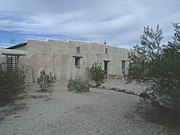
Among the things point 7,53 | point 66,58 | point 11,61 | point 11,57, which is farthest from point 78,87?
point 66,58

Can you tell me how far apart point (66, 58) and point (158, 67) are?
15.4m

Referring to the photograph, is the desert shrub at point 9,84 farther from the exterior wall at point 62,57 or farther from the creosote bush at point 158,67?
the exterior wall at point 62,57

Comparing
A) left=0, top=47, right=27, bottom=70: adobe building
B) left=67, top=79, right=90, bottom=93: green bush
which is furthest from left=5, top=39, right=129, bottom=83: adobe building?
left=67, top=79, right=90, bottom=93: green bush

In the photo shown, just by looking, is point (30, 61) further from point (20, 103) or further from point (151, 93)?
point (151, 93)

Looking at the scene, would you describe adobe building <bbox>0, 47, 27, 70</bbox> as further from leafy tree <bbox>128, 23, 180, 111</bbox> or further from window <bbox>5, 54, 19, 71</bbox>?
leafy tree <bbox>128, 23, 180, 111</bbox>

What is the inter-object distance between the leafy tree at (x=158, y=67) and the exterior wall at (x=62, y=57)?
40.0ft

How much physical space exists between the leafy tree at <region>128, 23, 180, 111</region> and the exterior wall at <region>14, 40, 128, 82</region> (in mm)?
12185

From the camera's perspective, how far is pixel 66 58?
2242 cm

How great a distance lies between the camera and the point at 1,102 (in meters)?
11.0

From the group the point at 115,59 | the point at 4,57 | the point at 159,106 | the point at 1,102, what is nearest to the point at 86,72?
the point at 115,59

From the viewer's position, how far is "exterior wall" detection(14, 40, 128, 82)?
19516mm

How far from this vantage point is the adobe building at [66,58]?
19.5 metres

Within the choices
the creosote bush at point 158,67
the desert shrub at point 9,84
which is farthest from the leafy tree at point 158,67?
the desert shrub at point 9,84

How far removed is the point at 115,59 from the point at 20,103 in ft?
61.9
